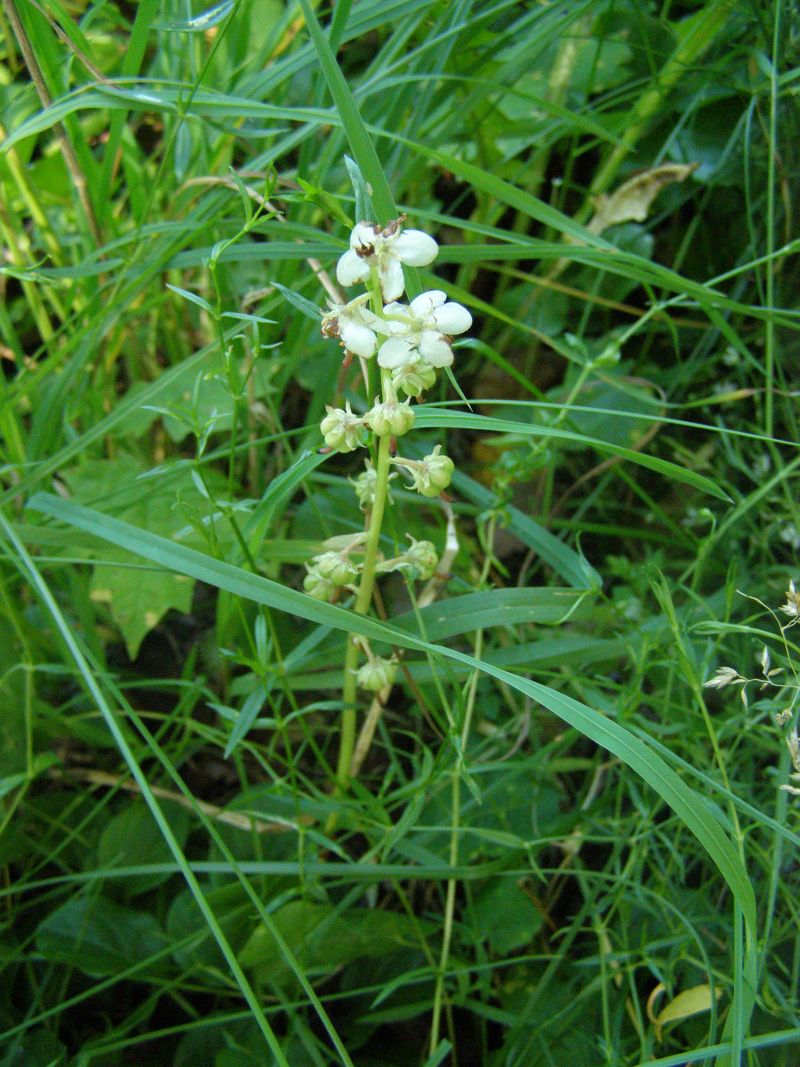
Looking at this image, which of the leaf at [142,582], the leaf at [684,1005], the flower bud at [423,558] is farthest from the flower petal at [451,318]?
the leaf at [684,1005]

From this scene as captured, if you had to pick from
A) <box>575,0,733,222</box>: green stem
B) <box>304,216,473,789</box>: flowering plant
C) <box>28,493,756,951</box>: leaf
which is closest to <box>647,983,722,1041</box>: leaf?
<box>28,493,756,951</box>: leaf

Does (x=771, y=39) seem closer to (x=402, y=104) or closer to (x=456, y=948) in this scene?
(x=402, y=104)

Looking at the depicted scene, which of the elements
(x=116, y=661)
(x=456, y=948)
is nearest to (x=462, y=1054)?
(x=456, y=948)

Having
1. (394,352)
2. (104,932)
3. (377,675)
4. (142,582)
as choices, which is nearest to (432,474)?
(394,352)

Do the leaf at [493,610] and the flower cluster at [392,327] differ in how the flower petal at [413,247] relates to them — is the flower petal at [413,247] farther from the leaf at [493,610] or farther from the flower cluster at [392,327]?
the leaf at [493,610]

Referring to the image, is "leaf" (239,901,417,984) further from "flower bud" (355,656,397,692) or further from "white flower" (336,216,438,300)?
"white flower" (336,216,438,300)

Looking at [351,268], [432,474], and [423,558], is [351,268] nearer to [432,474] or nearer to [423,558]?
[432,474]
